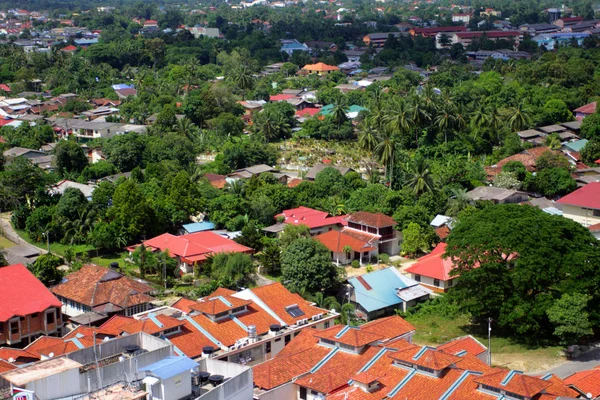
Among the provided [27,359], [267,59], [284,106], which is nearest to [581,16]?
[267,59]

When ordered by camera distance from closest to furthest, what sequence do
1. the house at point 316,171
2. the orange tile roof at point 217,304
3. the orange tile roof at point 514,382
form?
the orange tile roof at point 514,382
the orange tile roof at point 217,304
the house at point 316,171

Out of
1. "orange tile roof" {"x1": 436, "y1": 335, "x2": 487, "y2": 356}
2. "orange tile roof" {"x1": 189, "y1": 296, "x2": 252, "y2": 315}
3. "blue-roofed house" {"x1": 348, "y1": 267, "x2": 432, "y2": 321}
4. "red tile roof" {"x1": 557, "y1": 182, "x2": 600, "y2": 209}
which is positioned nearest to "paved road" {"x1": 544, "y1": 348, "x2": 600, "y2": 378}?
"orange tile roof" {"x1": 436, "y1": 335, "x2": 487, "y2": 356}

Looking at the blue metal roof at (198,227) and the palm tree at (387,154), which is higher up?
the palm tree at (387,154)

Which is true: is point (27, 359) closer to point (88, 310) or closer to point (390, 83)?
point (88, 310)

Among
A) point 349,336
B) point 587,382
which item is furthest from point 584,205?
point 349,336

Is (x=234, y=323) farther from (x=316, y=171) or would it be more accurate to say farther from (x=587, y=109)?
(x=587, y=109)

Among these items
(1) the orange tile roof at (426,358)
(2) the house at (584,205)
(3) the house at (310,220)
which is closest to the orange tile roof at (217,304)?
(1) the orange tile roof at (426,358)

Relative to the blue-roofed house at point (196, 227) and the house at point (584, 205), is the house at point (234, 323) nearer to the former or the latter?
the blue-roofed house at point (196, 227)
